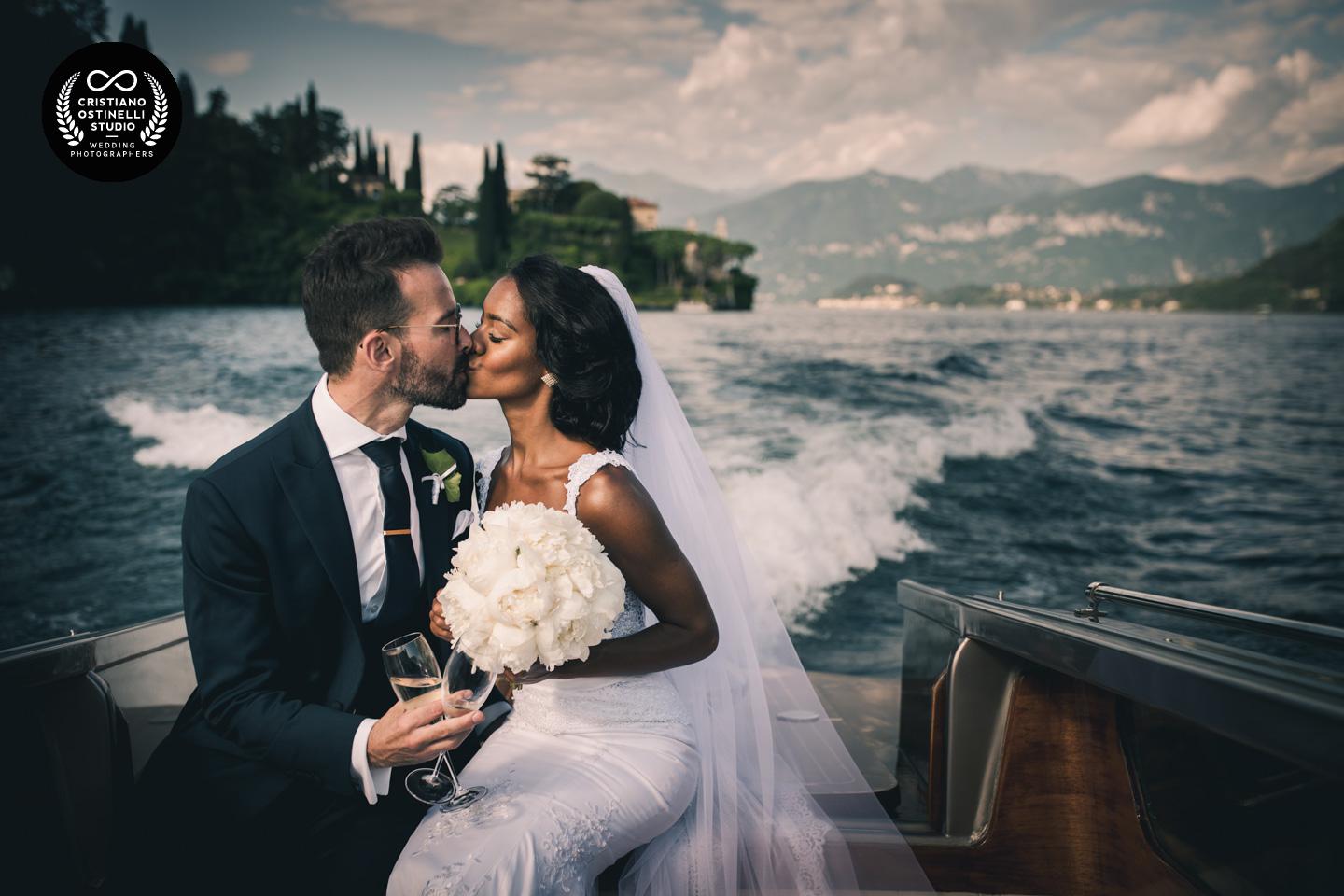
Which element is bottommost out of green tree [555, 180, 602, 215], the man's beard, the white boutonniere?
the white boutonniere

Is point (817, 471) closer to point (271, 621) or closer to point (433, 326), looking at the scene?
point (433, 326)

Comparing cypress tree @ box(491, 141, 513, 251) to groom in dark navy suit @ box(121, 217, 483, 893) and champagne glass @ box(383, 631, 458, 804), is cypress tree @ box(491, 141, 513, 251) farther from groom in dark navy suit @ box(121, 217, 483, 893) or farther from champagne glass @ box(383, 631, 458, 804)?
champagne glass @ box(383, 631, 458, 804)

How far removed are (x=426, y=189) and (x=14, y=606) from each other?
245ft

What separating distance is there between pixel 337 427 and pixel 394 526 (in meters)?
0.34

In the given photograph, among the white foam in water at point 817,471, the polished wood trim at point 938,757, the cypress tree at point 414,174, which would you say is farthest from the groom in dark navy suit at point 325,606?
the cypress tree at point 414,174

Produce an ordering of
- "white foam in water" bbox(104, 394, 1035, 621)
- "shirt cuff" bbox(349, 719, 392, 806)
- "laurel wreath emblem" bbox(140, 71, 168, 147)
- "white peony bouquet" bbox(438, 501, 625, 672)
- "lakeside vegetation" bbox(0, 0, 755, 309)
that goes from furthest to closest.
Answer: "lakeside vegetation" bbox(0, 0, 755, 309), "white foam in water" bbox(104, 394, 1035, 621), "laurel wreath emblem" bbox(140, 71, 168, 147), "shirt cuff" bbox(349, 719, 392, 806), "white peony bouquet" bbox(438, 501, 625, 672)

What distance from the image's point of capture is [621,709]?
2.29 meters

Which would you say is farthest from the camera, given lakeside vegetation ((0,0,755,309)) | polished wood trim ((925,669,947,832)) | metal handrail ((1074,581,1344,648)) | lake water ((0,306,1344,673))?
lakeside vegetation ((0,0,755,309))

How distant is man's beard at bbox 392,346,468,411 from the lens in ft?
7.86

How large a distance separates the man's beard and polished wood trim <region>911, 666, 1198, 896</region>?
214 centimetres

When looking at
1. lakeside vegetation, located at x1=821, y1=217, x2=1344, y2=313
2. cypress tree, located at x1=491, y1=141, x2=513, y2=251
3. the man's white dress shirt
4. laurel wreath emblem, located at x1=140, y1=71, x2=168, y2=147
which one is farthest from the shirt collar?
lakeside vegetation, located at x1=821, y1=217, x2=1344, y2=313

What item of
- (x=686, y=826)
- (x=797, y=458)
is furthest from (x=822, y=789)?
(x=797, y=458)

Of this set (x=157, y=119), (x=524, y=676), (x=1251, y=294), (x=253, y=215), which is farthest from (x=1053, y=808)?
(x=1251, y=294)

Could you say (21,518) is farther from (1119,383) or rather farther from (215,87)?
(215,87)
